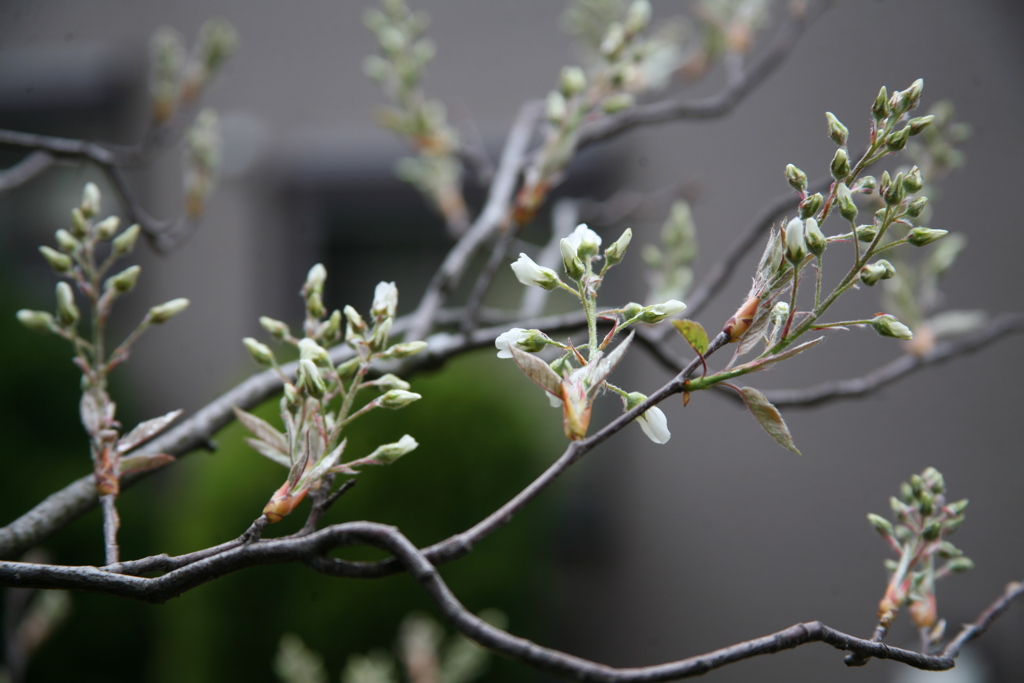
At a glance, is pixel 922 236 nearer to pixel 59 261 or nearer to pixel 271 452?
pixel 271 452

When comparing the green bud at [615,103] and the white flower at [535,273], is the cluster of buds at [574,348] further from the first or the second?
the green bud at [615,103]

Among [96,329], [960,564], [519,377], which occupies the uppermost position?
[519,377]

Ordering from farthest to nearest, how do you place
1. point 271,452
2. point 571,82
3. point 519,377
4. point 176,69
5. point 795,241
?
point 519,377 → point 176,69 → point 571,82 → point 271,452 → point 795,241

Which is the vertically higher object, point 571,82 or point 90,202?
point 571,82

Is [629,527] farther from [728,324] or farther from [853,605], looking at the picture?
[728,324]

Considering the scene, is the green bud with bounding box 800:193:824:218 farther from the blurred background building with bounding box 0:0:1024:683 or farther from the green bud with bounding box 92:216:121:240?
the blurred background building with bounding box 0:0:1024:683

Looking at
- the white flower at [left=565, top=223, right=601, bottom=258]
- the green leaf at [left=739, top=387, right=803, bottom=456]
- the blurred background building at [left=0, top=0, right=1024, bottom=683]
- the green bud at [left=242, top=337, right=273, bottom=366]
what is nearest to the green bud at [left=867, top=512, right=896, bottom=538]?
the green leaf at [left=739, top=387, right=803, bottom=456]

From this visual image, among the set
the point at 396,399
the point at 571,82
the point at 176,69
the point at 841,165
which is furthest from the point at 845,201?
the point at 176,69

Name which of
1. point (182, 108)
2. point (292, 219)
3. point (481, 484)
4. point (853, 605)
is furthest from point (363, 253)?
point (853, 605)
